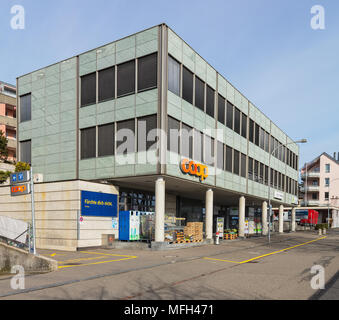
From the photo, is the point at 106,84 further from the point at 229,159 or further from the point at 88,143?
the point at 229,159

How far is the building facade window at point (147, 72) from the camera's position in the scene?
2316 cm

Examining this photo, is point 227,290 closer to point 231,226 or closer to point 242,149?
point 242,149

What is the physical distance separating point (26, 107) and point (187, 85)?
14841mm

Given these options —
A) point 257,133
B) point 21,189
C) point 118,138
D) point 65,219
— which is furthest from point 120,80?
point 257,133

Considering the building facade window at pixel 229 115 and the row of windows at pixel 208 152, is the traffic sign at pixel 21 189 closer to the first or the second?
the row of windows at pixel 208 152

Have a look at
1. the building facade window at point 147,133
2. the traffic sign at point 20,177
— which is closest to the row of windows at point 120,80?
the building facade window at point 147,133

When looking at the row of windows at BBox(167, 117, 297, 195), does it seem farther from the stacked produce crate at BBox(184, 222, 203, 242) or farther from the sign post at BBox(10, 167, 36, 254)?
the sign post at BBox(10, 167, 36, 254)

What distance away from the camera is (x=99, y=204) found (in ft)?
77.7

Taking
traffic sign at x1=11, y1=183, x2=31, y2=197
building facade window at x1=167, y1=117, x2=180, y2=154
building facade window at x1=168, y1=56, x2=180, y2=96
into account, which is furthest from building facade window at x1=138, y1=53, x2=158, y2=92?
traffic sign at x1=11, y1=183, x2=31, y2=197

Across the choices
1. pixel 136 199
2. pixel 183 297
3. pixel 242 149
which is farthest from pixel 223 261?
pixel 242 149

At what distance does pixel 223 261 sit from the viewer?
17.5 metres

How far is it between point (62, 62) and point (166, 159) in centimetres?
1283

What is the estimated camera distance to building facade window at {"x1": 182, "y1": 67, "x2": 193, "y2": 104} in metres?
25.1

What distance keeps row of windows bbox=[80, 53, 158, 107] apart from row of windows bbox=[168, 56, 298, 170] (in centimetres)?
138
